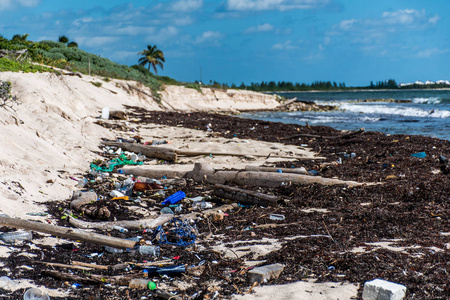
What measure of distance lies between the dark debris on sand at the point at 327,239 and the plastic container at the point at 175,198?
251mm

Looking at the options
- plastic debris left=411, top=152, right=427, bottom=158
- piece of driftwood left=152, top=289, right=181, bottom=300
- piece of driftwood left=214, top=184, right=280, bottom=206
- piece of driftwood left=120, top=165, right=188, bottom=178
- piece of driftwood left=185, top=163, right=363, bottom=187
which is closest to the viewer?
piece of driftwood left=152, top=289, right=181, bottom=300

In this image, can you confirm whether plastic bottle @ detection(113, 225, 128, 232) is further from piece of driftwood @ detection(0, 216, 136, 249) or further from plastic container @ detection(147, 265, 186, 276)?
plastic container @ detection(147, 265, 186, 276)

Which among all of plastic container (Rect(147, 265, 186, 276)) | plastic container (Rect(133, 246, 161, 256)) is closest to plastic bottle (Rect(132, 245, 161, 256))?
plastic container (Rect(133, 246, 161, 256))

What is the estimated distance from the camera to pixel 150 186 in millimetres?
7641

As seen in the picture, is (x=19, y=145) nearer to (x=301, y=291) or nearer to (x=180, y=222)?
(x=180, y=222)

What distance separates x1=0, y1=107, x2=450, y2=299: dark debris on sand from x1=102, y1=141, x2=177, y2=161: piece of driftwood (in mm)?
2507

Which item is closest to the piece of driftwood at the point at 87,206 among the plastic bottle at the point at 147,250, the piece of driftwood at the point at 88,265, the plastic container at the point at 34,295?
the plastic bottle at the point at 147,250

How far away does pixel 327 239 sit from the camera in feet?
15.8

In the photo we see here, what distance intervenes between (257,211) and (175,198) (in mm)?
1491

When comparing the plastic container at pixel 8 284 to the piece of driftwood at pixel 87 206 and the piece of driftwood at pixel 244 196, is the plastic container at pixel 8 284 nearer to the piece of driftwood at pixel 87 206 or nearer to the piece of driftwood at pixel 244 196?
the piece of driftwood at pixel 87 206

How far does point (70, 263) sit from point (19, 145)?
4.72 meters

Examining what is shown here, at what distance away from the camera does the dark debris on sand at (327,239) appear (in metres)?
3.77

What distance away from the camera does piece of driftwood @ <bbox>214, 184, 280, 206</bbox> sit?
664 centimetres

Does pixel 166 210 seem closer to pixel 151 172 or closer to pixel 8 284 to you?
pixel 151 172
